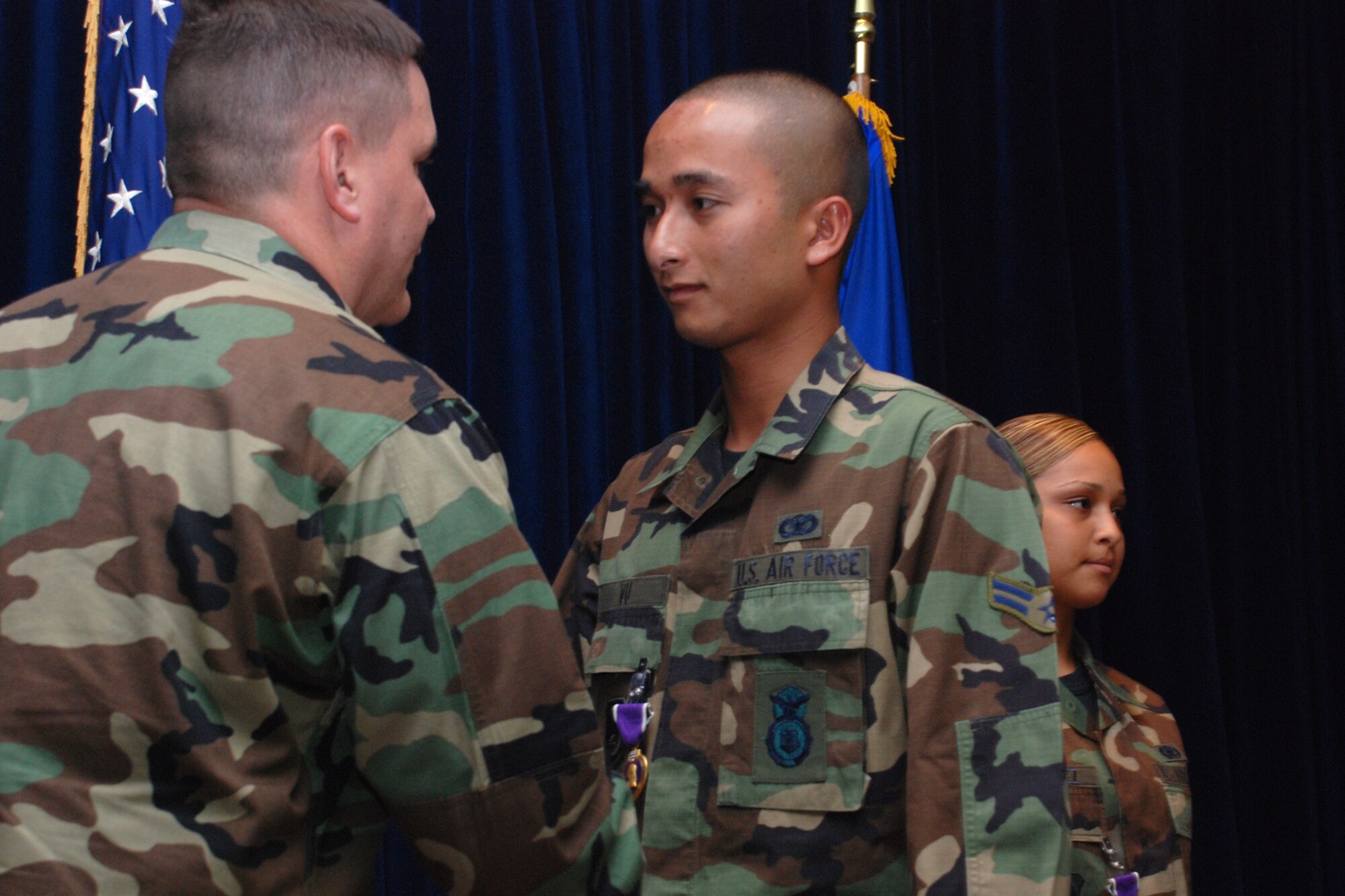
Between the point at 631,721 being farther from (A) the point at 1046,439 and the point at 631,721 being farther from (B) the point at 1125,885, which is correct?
(A) the point at 1046,439

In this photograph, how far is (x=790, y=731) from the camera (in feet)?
4.49

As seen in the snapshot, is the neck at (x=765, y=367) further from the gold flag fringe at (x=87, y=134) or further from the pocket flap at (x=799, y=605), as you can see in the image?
the gold flag fringe at (x=87, y=134)

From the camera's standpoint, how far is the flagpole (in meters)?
2.67

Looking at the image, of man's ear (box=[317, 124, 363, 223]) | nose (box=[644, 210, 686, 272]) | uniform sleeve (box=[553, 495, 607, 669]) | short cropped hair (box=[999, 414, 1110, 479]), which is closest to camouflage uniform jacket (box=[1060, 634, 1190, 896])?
short cropped hair (box=[999, 414, 1110, 479])

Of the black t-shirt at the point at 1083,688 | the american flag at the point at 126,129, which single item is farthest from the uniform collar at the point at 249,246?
the black t-shirt at the point at 1083,688

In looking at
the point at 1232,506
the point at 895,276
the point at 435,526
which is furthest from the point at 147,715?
the point at 1232,506

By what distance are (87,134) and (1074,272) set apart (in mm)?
2307

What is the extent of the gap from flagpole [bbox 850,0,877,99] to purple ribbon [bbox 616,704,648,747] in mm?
1645

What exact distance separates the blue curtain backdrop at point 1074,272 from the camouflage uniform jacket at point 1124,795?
74 centimetres

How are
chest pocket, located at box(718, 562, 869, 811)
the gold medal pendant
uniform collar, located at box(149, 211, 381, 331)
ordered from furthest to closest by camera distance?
the gold medal pendant < chest pocket, located at box(718, 562, 869, 811) < uniform collar, located at box(149, 211, 381, 331)

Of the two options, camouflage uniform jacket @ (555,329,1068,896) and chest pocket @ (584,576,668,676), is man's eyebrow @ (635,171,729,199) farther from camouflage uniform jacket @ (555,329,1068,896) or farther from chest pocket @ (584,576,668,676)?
chest pocket @ (584,576,668,676)

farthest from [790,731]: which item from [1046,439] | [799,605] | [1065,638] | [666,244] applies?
[1046,439]

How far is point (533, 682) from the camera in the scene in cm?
94

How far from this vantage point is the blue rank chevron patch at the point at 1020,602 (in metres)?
1.30
